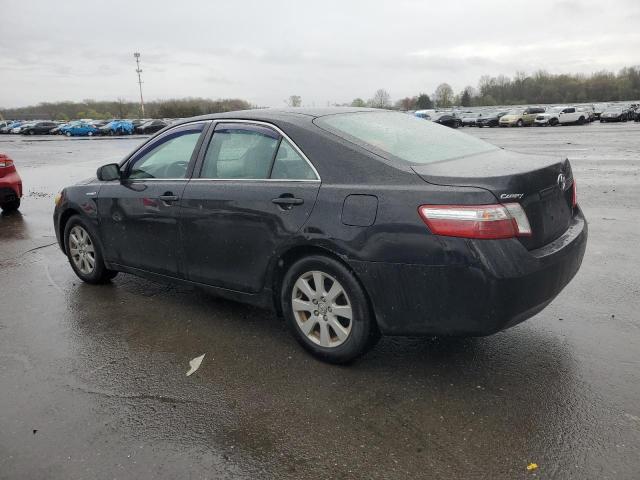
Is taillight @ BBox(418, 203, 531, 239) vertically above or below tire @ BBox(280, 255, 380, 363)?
above

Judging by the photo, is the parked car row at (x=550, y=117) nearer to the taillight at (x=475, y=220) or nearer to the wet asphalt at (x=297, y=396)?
the wet asphalt at (x=297, y=396)

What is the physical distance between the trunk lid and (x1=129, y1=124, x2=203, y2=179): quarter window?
Answer: 2010 millimetres

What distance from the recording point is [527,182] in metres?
3.17

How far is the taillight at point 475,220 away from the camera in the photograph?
297cm

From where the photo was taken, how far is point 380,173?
10.9ft

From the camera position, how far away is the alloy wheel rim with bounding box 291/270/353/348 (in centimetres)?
348

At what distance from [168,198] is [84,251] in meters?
1.60

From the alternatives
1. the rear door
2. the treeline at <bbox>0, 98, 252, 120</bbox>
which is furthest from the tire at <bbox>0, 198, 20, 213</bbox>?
the treeline at <bbox>0, 98, 252, 120</bbox>

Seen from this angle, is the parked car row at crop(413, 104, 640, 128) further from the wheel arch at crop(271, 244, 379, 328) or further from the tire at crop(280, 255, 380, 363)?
the tire at crop(280, 255, 380, 363)

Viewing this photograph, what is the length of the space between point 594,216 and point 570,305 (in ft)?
12.5

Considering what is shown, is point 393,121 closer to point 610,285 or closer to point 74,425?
point 610,285

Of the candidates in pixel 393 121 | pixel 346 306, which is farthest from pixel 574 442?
pixel 393 121

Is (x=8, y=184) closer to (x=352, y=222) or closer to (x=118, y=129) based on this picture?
(x=352, y=222)

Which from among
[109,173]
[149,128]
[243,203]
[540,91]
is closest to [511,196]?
[243,203]
